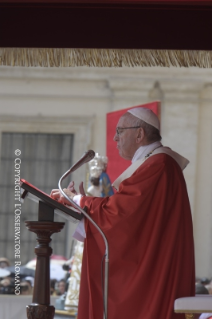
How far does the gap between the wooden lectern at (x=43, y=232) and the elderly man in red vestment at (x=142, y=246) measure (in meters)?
0.20

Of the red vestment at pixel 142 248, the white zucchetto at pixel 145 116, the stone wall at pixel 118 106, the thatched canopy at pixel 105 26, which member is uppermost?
the stone wall at pixel 118 106

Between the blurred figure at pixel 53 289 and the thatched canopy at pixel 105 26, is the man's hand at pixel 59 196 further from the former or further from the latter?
the blurred figure at pixel 53 289

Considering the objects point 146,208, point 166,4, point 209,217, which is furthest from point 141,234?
point 209,217

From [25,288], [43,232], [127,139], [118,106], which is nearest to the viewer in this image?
[43,232]

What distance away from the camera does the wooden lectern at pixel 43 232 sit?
13.0 feet

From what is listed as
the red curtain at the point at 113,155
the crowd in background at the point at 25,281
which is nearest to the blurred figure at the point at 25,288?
the crowd in background at the point at 25,281

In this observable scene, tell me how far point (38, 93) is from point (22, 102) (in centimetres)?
32

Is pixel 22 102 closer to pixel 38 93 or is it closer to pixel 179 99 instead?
pixel 38 93

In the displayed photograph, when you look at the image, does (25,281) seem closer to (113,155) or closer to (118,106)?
(113,155)

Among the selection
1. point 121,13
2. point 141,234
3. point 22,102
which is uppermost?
point 22,102

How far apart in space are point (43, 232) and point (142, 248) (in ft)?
2.06

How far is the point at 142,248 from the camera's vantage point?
14.3 feet

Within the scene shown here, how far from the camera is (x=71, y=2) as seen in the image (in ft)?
15.0

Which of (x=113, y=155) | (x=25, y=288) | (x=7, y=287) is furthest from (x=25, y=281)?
(x=113, y=155)
